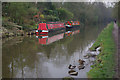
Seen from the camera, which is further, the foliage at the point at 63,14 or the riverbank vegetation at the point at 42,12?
the foliage at the point at 63,14

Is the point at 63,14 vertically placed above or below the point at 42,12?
above

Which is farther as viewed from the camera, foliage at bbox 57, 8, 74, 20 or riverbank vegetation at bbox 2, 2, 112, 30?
foliage at bbox 57, 8, 74, 20

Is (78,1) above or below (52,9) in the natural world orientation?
A: above

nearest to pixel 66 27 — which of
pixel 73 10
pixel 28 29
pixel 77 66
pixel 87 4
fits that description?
pixel 28 29

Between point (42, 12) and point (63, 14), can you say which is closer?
point (42, 12)

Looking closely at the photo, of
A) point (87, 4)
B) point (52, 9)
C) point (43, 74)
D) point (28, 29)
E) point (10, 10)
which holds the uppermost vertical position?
point (87, 4)

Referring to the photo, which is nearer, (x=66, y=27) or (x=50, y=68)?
(x=50, y=68)

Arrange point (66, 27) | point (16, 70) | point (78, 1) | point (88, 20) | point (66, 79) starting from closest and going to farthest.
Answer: point (66, 79)
point (16, 70)
point (66, 27)
point (78, 1)
point (88, 20)

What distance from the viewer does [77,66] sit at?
8086mm

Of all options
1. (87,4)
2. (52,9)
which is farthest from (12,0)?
(87,4)

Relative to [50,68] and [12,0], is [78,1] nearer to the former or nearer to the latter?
[12,0]

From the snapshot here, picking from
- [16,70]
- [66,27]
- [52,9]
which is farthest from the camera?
[52,9]

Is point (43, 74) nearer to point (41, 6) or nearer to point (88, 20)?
point (41, 6)

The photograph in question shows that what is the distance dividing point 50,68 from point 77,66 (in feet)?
4.25
